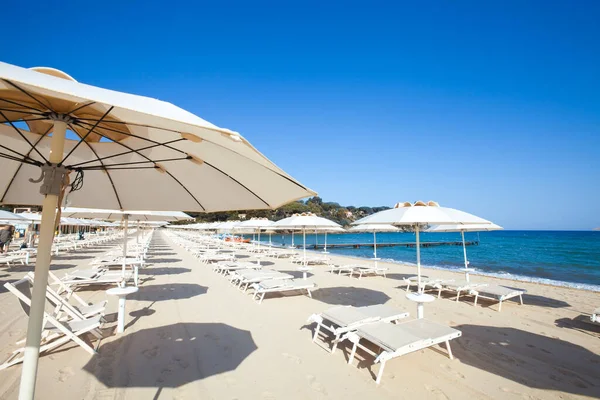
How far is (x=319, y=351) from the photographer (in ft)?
13.5

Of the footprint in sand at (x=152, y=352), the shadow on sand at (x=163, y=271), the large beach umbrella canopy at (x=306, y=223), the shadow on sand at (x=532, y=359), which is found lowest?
the shadow on sand at (x=163, y=271)

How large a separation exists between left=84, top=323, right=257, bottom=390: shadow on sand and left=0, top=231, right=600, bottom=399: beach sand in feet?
0.05

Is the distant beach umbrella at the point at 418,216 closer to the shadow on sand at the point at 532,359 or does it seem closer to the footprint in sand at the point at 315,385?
the shadow on sand at the point at 532,359

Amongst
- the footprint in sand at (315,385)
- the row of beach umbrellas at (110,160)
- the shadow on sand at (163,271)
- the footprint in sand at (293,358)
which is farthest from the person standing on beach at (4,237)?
the footprint in sand at (315,385)

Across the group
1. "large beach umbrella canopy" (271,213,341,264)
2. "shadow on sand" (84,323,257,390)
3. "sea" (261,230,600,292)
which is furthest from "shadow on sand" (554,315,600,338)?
"sea" (261,230,600,292)

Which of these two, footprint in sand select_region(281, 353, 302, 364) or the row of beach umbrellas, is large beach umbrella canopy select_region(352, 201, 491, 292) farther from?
footprint in sand select_region(281, 353, 302, 364)

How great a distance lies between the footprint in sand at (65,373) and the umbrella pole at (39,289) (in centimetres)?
236

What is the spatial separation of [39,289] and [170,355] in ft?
9.10

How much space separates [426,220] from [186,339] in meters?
4.25

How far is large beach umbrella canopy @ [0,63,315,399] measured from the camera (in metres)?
1.42

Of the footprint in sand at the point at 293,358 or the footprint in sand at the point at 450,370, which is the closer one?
the footprint in sand at the point at 450,370

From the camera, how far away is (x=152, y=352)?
3.94m

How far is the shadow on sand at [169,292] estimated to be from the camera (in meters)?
6.95

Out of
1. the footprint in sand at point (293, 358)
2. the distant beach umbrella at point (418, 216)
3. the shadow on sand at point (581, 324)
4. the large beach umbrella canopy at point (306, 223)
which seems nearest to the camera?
the footprint in sand at point (293, 358)
